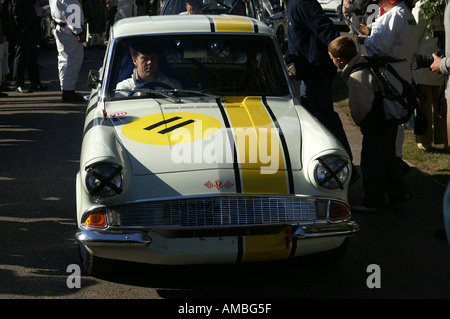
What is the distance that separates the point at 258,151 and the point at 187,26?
1.77 meters

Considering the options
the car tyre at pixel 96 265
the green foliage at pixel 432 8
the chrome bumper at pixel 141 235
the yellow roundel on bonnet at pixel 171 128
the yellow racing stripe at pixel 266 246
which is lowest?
the car tyre at pixel 96 265

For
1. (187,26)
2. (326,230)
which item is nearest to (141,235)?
(326,230)

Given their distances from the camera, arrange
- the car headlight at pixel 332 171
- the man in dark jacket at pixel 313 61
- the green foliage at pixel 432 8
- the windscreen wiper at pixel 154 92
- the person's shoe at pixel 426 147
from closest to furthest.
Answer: the car headlight at pixel 332 171 < the windscreen wiper at pixel 154 92 < the man in dark jacket at pixel 313 61 < the green foliage at pixel 432 8 < the person's shoe at pixel 426 147

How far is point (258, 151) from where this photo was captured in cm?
474

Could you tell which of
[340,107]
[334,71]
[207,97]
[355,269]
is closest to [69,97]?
[340,107]

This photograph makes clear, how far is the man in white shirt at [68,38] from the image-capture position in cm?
1141

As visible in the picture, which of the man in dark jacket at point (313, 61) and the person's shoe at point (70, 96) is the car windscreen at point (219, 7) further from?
the man in dark jacket at point (313, 61)

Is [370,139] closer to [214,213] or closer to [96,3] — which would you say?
[214,213]

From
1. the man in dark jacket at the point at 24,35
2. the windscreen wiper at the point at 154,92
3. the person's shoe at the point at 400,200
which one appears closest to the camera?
the windscreen wiper at the point at 154,92

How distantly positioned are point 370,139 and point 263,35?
1.25 metres

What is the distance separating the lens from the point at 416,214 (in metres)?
6.43

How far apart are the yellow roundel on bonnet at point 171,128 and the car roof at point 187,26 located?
101cm

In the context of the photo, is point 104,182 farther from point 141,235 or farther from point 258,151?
point 258,151

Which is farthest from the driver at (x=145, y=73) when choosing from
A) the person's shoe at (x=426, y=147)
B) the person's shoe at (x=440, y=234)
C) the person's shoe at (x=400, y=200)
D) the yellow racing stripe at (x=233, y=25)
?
the person's shoe at (x=426, y=147)
